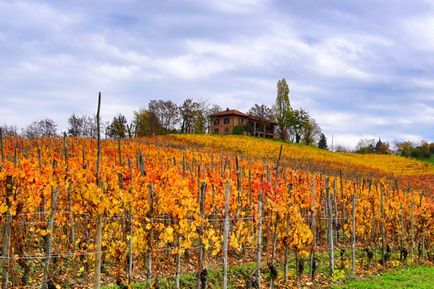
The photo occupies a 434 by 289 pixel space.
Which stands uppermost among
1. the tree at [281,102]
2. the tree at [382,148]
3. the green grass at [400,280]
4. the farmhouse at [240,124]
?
the tree at [281,102]

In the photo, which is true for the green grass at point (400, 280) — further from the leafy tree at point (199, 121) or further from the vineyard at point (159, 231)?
the leafy tree at point (199, 121)

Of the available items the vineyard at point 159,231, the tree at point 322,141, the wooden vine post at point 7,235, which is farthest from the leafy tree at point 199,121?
the wooden vine post at point 7,235

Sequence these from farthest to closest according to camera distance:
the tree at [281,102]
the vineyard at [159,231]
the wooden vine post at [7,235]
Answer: the tree at [281,102] → the vineyard at [159,231] → the wooden vine post at [7,235]

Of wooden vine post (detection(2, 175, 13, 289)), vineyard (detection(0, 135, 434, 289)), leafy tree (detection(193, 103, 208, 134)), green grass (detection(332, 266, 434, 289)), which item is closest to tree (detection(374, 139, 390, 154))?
leafy tree (detection(193, 103, 208, 134))

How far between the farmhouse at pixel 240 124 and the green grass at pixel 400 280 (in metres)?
64.2

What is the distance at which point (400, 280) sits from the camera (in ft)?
40.1

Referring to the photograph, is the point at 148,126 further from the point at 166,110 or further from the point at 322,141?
the point at 322,141

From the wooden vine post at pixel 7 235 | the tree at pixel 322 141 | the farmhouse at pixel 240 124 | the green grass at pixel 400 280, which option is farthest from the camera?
the tree at pixel 322 141

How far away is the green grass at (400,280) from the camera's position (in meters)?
11.2

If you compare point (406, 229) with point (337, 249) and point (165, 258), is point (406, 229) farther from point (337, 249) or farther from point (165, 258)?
point (165, 258)

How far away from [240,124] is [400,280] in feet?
241

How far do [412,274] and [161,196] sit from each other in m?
9.14

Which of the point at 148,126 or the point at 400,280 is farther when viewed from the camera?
the point at 148,126

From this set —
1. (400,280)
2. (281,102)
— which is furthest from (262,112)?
(400,280)
